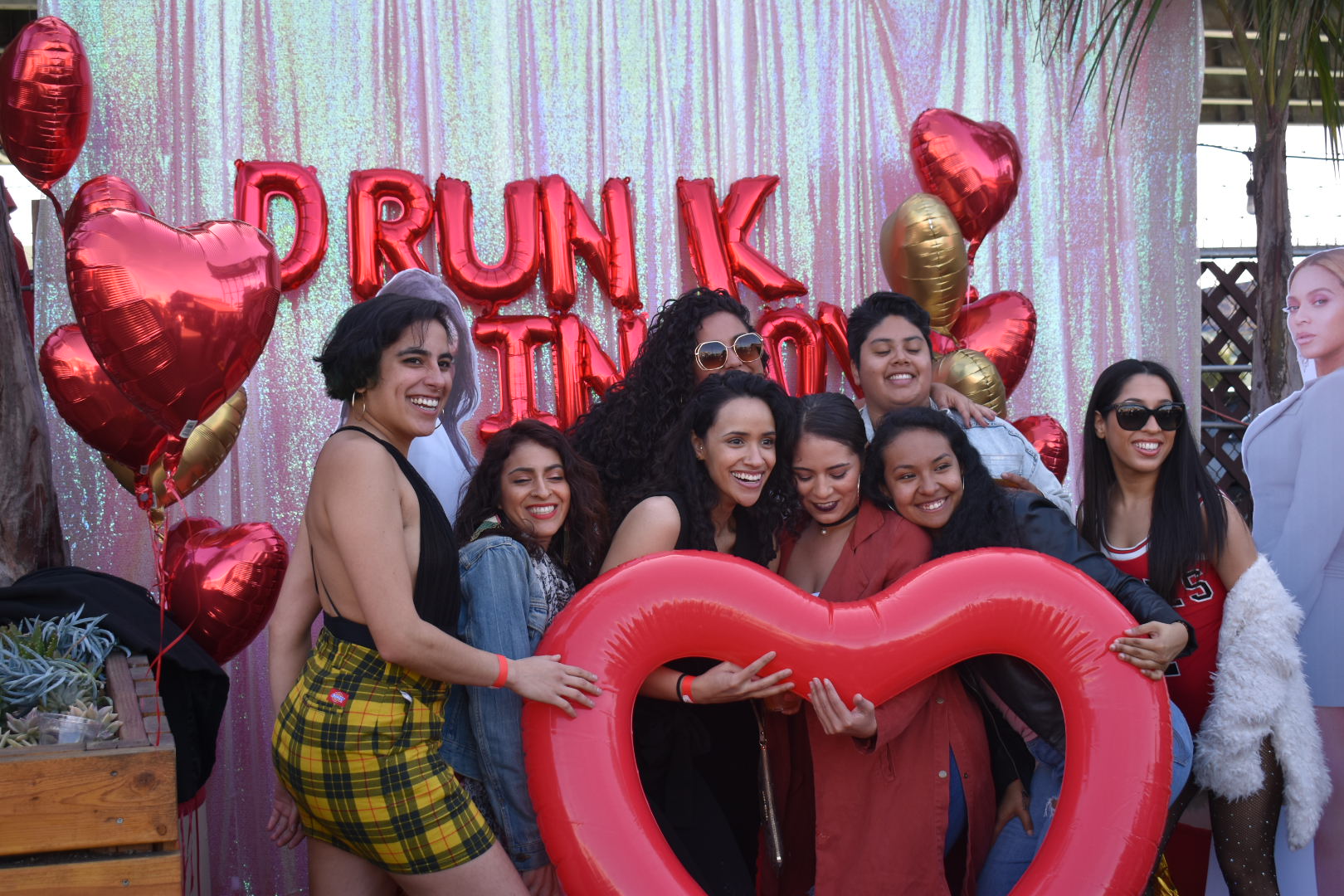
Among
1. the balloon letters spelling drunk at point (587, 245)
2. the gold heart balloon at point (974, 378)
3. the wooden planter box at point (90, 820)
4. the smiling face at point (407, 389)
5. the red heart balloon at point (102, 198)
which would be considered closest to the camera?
the wooden planter box at point (90, 820)

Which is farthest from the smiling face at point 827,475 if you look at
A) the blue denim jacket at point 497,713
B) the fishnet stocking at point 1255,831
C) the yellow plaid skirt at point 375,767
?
the fishnet stocking at point 1255,831

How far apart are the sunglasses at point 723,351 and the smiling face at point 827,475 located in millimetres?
512

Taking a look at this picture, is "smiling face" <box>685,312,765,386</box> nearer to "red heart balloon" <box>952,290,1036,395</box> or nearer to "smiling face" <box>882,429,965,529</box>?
"smiling face" <box>882,429,965,529</box>

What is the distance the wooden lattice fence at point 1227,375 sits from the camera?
6.38m

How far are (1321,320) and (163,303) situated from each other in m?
2.63

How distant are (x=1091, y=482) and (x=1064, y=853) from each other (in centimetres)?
86

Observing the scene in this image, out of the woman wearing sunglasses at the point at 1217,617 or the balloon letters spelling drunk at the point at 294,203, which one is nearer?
the woman wearing sunglasses at the point at 1217,617

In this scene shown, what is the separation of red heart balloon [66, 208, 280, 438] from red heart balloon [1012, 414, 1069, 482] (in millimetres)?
2481

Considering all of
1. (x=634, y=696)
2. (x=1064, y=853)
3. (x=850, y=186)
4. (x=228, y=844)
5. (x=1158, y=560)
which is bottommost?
(x=228, y=844)

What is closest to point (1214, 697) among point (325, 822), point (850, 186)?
point (325, 822)

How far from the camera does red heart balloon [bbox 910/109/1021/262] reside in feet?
12.6

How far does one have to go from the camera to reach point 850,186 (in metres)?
4.39

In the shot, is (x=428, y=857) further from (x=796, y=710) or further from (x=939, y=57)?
(x=939, y=57)

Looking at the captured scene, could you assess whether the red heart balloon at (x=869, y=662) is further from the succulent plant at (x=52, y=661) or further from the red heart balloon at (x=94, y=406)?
the red heart balloon at (x=94, y=406)
